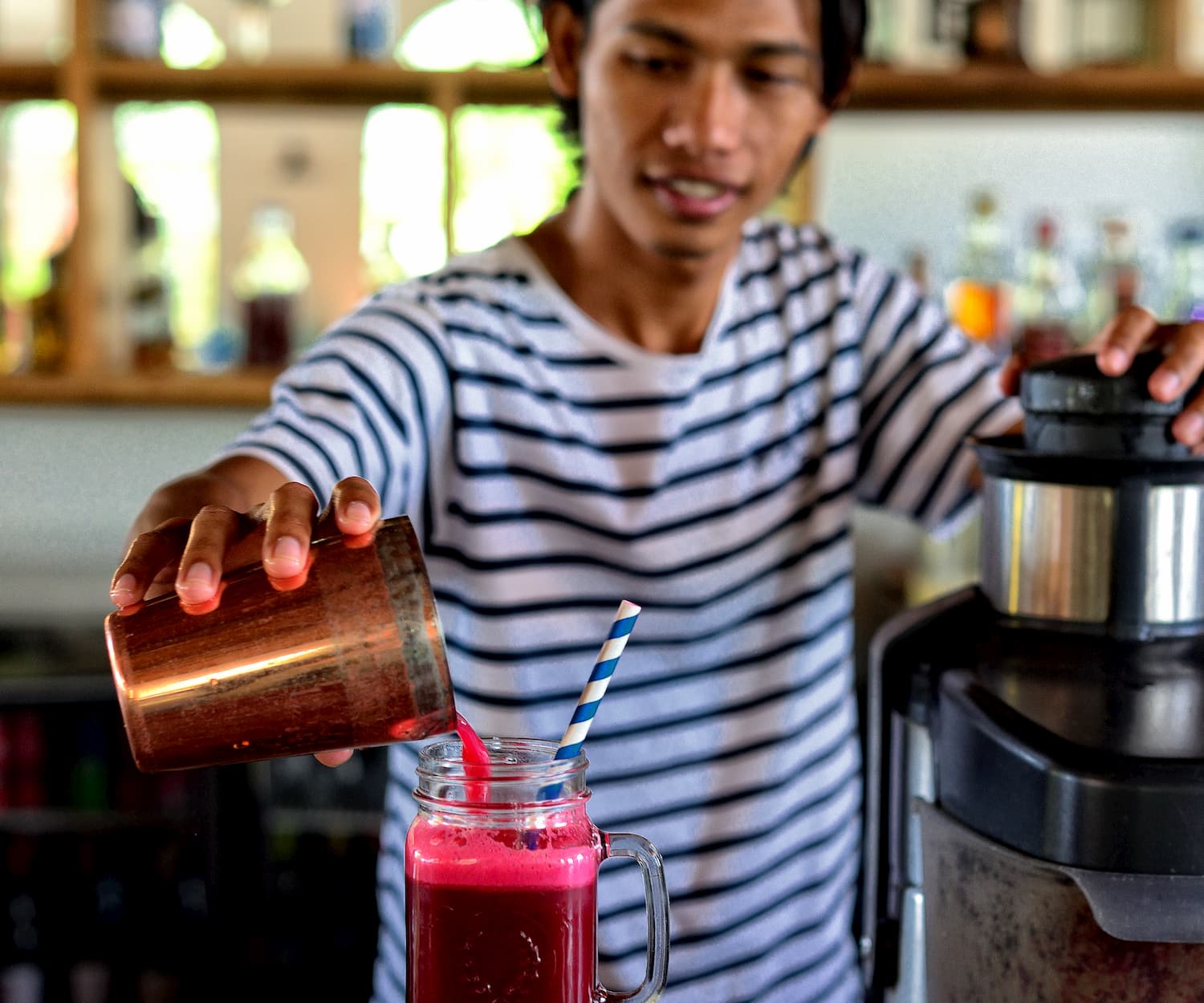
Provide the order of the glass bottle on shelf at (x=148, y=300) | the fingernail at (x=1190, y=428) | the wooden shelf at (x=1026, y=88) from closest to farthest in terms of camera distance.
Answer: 1. the fingernail at (x=1190, y=428)
2. the wooden shelf at (x=1026, y=88)
3. the glass bottle on shelf at (x=148, y=300)

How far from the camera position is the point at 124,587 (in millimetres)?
696

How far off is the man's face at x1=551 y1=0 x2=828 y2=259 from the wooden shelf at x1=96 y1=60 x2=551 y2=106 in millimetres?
1234

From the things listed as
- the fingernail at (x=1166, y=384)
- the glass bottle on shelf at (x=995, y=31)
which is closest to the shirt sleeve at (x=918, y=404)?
the fingernail at (x=1166, y=384)

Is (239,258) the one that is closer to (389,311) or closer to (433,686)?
(389,311)

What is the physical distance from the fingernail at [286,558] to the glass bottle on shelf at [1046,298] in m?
1.92

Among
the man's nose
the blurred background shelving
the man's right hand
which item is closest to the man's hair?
the man's nose

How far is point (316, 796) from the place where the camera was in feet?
8.44

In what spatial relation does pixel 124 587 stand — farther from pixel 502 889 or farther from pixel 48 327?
pixel 48 327

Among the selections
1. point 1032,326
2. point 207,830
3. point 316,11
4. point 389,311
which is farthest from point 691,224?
point 316,11

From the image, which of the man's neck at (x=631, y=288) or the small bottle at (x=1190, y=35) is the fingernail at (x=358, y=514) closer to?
the man's neck at (x=631, y=288)

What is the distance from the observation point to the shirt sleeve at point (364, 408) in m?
1.03

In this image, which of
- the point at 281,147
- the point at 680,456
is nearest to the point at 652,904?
the point at 680,456

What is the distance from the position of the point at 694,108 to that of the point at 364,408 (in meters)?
0.38

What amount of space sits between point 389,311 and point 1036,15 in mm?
1872
